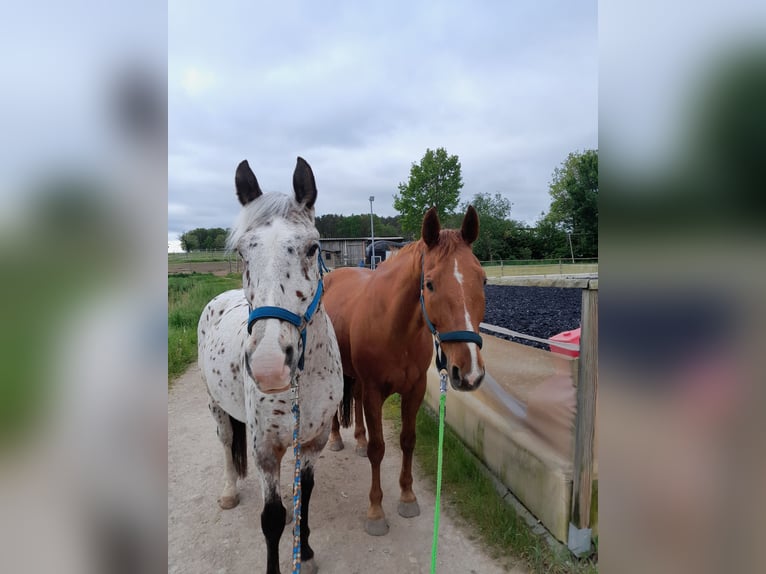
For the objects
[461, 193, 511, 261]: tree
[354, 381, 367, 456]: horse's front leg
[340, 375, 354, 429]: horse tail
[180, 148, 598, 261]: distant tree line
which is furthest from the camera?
[461, 193, 511, 261]: tree

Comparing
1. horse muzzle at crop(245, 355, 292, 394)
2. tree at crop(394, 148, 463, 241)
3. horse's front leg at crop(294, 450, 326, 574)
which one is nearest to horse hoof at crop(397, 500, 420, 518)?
horse's front leg at crop(294, 450, 326, 574)

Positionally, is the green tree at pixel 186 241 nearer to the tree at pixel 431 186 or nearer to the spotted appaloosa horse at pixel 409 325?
the spotted appaloosa horse at pixel 409 325

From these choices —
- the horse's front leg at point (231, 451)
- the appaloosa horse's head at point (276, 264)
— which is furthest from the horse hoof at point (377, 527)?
the appaloosa horse's head at point (276, 264)

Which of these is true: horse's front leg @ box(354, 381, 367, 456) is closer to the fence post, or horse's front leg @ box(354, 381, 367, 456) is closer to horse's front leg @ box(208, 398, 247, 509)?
horse's front leg @ box(208, 398, 247, 509)

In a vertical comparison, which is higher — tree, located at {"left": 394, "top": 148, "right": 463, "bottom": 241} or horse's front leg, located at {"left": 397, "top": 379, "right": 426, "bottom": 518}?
tree, located at {"left": 394, "top": 148, "right": 463, "bottom": 241}

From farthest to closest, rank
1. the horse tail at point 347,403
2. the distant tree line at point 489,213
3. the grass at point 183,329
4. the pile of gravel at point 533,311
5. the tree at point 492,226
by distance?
1. the tree at point 492,226
2. the pile of gravel at point 533,311
3. the grass at point 183,329
4. the horse tail at point 347,403
5. the distant tree line at point 489,213

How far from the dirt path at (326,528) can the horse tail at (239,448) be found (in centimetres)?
32

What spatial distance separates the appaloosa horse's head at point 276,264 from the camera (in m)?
1.44

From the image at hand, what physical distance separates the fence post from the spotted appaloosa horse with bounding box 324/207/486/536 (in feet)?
2.41

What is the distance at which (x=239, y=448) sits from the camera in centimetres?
316

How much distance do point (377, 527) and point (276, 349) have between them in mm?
2158

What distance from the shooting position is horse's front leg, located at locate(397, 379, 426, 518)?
297cm
